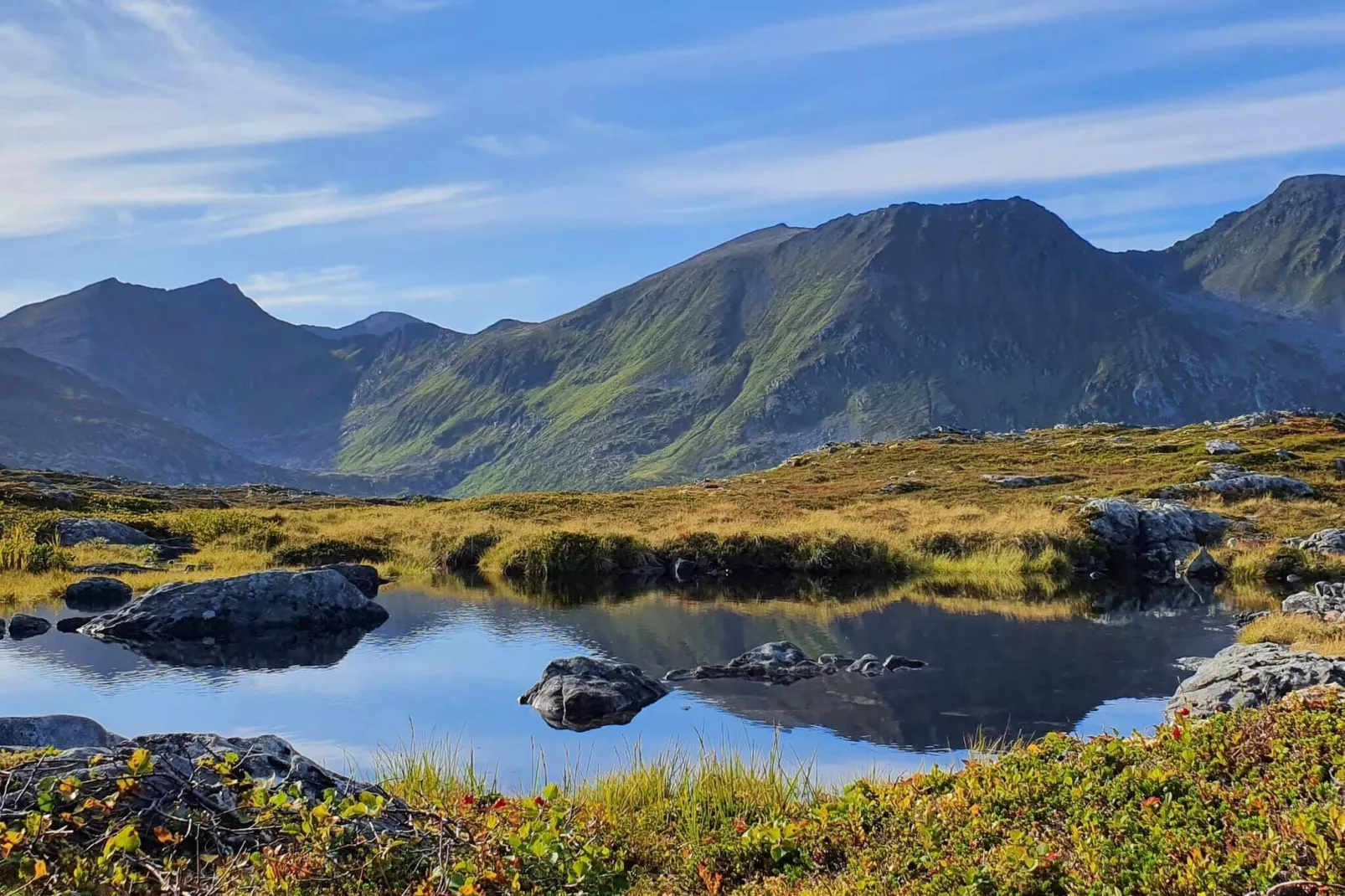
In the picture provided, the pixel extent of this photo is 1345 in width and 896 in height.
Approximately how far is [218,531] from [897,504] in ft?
127

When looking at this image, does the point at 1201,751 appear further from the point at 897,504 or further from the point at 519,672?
the point at 897,504

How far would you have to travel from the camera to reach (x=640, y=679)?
24.0 m

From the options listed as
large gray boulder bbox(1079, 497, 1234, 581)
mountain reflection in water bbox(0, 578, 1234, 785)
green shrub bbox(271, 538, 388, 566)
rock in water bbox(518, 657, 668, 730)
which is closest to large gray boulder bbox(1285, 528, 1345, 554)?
large gray boulder bbox(1079, 497, 1234, 581)

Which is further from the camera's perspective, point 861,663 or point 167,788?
point 861,663

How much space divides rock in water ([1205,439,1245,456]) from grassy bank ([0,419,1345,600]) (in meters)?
2.40

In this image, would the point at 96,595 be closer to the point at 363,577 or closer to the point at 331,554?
the point at 363,577

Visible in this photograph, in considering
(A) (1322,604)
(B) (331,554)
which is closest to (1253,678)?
(A) (1322,604)

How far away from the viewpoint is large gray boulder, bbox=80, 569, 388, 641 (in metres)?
29.0

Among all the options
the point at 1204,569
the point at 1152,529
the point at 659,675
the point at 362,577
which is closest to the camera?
the point at 659,675

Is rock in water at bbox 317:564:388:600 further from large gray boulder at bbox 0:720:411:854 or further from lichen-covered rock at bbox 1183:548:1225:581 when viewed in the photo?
lichen-covered rock at bbox 1183:548:1225:581

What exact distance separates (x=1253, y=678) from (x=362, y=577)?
3109 centimetres

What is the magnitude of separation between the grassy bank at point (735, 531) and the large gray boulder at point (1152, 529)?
1394 millimetres

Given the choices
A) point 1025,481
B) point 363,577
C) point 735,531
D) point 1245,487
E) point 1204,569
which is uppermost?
point 363,577

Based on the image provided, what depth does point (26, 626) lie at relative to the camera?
1119 inches
